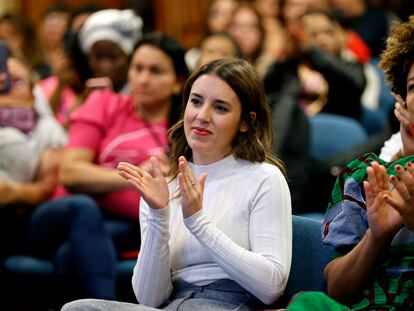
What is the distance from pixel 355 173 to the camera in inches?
87.8

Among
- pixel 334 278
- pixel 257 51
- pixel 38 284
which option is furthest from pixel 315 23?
pixel 334 278

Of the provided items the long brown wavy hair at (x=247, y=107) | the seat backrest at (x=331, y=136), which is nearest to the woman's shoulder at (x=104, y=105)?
the seat backrest at (x=331, y=136)

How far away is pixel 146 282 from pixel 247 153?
17.0 inches

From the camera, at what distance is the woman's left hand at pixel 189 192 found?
7.48ft

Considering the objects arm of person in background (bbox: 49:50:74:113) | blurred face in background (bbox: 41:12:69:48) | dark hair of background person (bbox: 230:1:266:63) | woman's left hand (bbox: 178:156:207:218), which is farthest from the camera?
blurred face in background (bbox: 41:12:69:48)

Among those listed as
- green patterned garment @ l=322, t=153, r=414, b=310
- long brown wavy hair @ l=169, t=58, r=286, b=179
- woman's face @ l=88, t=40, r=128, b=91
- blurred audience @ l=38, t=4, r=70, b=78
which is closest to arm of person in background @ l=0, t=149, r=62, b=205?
woman's face @ l=88, t=40, r=128, b=91

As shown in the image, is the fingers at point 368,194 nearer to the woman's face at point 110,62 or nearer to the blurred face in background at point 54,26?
the woman's face at point 110,62

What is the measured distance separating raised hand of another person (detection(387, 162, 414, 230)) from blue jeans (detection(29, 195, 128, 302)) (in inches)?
63.4

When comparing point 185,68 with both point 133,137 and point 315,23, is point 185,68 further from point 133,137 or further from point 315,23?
point 315,23

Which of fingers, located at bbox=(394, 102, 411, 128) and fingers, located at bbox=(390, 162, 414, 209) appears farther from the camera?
fingers, located at bbox=(394, 102, 411, 128)

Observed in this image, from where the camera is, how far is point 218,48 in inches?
181

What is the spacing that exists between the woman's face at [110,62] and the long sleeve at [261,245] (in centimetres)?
185

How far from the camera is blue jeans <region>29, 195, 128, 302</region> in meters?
3.41

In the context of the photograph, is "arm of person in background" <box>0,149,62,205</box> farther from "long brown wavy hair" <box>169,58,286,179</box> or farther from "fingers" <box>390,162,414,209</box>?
"fingers" <box>390,162,414,209</box>
